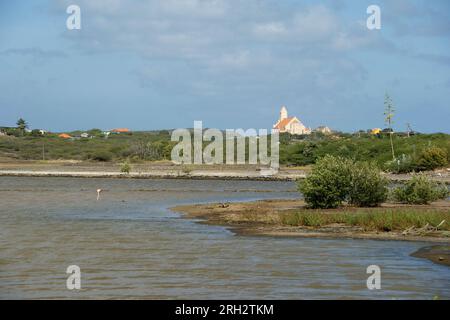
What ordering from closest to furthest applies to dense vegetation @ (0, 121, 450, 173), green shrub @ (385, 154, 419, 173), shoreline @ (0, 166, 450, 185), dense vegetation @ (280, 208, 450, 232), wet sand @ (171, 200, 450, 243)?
wet sand @ (171, 200, 450, 243) < dense vegetation @ (280, 208, 450, 232) < green shrub @ (385, 154, 419, 173) < dense vegetation @ (0, 121, 450, 173) < shoreline @ (0, 166, 450, 185)

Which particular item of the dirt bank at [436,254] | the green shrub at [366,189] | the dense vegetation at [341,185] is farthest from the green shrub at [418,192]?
the dirt bank at [436,254]

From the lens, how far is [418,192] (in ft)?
134

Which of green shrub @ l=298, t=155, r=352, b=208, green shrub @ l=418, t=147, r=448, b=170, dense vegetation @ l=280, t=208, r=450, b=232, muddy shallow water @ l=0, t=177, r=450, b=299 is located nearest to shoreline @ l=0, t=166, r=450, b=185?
green shrub @ l=418, t=147, r=448, b=170

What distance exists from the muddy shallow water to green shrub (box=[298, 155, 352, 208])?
6.68 m

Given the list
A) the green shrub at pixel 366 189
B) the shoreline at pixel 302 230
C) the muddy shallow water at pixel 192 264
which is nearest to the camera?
the muddy shallow water at pixel 192 264

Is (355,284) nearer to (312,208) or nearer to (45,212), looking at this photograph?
(312,208)

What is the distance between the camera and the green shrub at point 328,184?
37.8m

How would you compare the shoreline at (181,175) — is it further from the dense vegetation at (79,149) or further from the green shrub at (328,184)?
the green shrub at (328,184)

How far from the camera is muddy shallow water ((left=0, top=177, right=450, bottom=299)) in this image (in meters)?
18.4

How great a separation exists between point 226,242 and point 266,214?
814cm

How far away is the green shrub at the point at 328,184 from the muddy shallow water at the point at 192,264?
6679mm

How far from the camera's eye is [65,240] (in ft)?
93.2

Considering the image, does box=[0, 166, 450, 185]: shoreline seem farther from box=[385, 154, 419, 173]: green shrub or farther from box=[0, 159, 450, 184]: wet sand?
box=[385, 154, 419, 173]: green shrub
